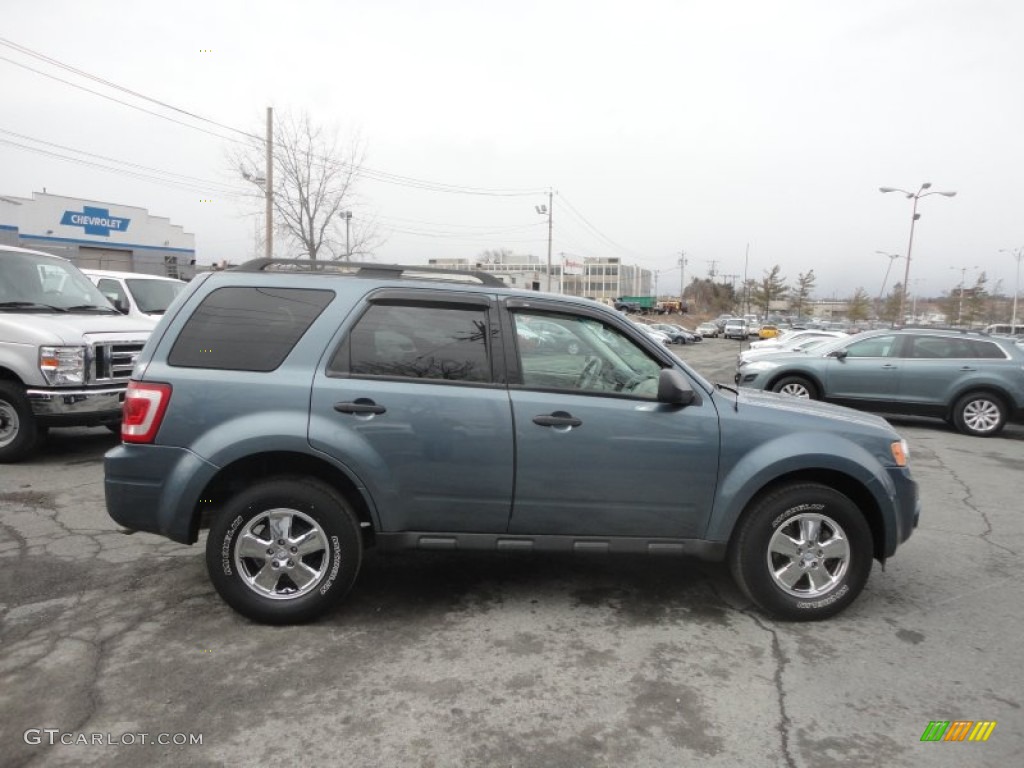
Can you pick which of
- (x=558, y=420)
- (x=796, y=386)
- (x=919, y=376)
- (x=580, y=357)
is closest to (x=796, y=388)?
(x=796, y=386)

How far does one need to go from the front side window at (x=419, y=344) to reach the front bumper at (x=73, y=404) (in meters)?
4.35

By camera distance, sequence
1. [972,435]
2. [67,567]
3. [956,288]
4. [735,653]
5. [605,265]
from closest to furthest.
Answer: [735,653]
[67,567]
[972,435]
[956,288]
[605,265]

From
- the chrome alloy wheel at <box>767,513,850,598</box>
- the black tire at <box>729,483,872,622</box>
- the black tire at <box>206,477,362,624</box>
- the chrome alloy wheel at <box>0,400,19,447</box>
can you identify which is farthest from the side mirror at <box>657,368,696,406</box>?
the chrome alloy wheel at <box>0,400,19,447</box>

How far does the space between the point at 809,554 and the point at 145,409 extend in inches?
143

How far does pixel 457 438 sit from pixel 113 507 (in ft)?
6.02

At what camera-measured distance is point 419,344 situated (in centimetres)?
371

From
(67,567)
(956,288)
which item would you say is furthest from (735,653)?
(956,288)

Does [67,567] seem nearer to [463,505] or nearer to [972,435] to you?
[463,505]

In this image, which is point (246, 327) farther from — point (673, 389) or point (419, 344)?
point (673, 389)

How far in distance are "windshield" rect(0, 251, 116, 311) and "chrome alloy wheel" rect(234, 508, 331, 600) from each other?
5.53m

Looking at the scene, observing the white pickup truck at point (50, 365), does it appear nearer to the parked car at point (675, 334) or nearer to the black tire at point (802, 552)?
the black tire at point (802, 552)

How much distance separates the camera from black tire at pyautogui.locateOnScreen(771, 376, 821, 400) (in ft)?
38.5

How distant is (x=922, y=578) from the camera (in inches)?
180

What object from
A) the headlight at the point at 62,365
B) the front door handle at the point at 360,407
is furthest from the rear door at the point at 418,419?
the headlight at the point at 62,365
